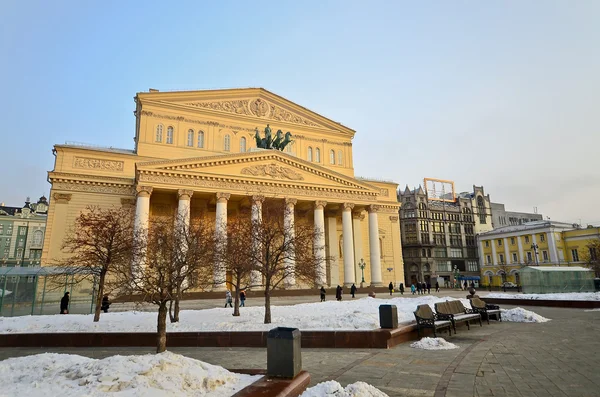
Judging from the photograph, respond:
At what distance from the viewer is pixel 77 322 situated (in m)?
13.3

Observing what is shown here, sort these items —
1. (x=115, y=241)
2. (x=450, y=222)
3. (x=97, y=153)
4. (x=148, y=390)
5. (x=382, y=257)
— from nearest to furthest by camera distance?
(x=148, y=390) → (x=115, y=241) → (x=97, y=153) → (x=382, y=257) → (x=450, y=222)

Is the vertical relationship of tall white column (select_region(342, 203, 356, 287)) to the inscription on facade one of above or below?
below

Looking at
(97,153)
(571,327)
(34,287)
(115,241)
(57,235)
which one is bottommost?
(571,327)

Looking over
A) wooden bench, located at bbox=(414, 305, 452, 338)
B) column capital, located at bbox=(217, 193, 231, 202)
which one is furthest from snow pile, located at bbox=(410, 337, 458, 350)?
column capital, located at bbox=(217, 193, 231, 202)

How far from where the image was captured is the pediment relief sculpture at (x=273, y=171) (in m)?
36.5

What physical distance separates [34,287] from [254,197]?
1900 centimetres

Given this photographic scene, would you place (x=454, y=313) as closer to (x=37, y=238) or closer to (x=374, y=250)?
Answer: (x=374, y=250)

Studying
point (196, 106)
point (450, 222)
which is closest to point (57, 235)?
point (196, 106)

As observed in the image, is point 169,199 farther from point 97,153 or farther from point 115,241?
point 115,241

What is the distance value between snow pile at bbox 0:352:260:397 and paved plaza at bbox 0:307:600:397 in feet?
7.22

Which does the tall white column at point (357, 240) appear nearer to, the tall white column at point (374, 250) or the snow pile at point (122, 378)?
the tall white column at point (374, 250)

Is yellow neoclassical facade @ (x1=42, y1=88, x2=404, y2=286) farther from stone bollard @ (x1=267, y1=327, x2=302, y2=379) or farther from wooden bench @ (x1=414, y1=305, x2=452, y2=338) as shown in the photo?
stone bollard @ (x1=267, y1=327, x2=302, y2=379)

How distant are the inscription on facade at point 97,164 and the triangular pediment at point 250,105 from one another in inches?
300

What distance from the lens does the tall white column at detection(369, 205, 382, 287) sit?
40.8 metres
